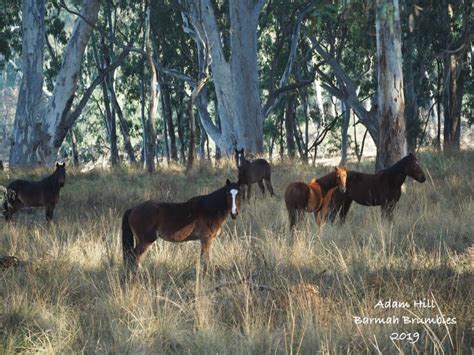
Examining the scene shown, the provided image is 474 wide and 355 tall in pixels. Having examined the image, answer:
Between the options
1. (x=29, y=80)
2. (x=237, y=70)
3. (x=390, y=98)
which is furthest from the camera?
(x=237, y=70)

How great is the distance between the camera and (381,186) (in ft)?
35.4

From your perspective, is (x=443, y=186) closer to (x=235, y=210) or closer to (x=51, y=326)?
(x=235, y=210)

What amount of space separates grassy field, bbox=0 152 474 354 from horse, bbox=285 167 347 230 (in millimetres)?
310

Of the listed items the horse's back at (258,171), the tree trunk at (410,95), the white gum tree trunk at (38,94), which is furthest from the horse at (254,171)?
the tree trunk at (410,95)

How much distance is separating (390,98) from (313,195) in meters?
6.24

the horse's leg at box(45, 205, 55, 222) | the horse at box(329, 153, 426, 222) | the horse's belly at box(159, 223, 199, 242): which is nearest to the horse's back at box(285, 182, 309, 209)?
the horse at box(329, 153, 426, 222)

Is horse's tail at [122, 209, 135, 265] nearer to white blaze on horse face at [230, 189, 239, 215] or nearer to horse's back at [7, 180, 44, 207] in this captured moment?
white blaze on horse face at [230, 189, 239, 215]

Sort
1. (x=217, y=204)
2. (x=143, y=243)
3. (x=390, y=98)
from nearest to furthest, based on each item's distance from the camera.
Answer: (x=143, y=243) → (x=217, y=204) → (x=390, y=98)

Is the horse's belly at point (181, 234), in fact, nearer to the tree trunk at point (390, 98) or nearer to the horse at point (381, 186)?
the horse at point (381, 186)

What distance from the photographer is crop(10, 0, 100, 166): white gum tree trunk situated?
901 inches

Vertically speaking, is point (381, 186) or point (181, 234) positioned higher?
point (381, 186)

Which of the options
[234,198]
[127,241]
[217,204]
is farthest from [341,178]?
[127,241]

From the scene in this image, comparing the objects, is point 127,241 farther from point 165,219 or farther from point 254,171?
point 254,171

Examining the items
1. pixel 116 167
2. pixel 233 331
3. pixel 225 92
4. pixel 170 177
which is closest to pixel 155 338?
pixel 233 331
